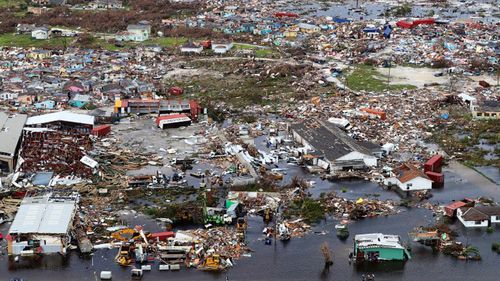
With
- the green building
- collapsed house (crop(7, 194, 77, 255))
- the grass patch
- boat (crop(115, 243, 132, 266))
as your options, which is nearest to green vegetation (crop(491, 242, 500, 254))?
the green building

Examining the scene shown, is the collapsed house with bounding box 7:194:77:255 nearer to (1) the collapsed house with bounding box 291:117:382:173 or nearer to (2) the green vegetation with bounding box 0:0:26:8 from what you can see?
(1) the collapsed house with bounding box 291:117:382:173

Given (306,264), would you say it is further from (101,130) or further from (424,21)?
(424,21)

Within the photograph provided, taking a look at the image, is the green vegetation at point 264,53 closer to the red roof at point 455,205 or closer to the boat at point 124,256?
the red roof at point 455,205

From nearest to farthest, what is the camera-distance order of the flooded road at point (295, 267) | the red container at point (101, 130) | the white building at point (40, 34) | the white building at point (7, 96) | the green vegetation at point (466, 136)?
the flooded road at point (295, 267)
the green vegetation at point (466, 136)
the red container at point (101, 130)
the white building at point (7, 96)
the white building at point (40, 34)

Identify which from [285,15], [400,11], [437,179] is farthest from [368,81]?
[400,11]

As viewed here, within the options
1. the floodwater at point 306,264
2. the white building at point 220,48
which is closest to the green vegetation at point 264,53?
the white building at point 220,48

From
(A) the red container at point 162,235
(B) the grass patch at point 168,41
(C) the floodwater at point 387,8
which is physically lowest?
(C) the floodwater at point 387,8

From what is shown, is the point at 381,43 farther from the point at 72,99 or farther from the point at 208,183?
the point at 208,183

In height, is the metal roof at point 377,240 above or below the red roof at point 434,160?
above
